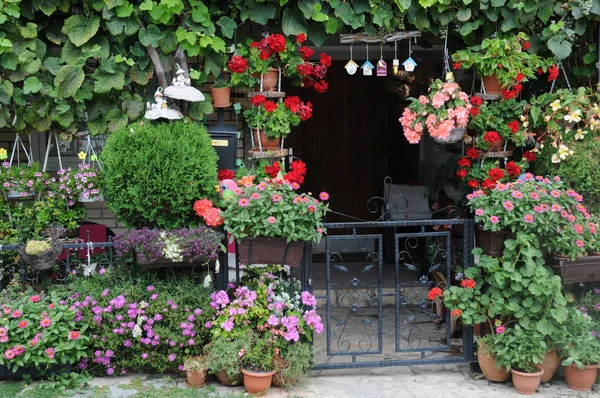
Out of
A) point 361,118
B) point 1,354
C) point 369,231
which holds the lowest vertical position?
point 1,354

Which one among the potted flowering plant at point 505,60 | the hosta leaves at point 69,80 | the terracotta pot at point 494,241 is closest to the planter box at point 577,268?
the terracotta pot at point 494,241

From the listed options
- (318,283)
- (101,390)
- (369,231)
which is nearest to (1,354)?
(101,390)

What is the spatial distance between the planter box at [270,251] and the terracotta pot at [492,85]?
2181 mm

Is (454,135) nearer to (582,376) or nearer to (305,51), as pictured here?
(305,51)

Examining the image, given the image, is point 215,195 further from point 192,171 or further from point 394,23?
point 394,23

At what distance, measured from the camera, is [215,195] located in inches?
205

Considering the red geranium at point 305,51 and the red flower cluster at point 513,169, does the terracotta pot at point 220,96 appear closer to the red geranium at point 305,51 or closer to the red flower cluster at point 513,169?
the red geranium at point 305,51

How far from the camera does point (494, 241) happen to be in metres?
5.00

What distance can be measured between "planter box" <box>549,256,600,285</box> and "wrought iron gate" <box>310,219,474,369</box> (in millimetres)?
655

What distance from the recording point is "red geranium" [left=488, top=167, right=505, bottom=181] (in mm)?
5676

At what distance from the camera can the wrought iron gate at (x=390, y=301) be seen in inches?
203

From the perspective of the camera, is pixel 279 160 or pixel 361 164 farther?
pixel 361 164

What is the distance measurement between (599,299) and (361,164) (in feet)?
13.7

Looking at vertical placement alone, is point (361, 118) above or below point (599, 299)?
above
